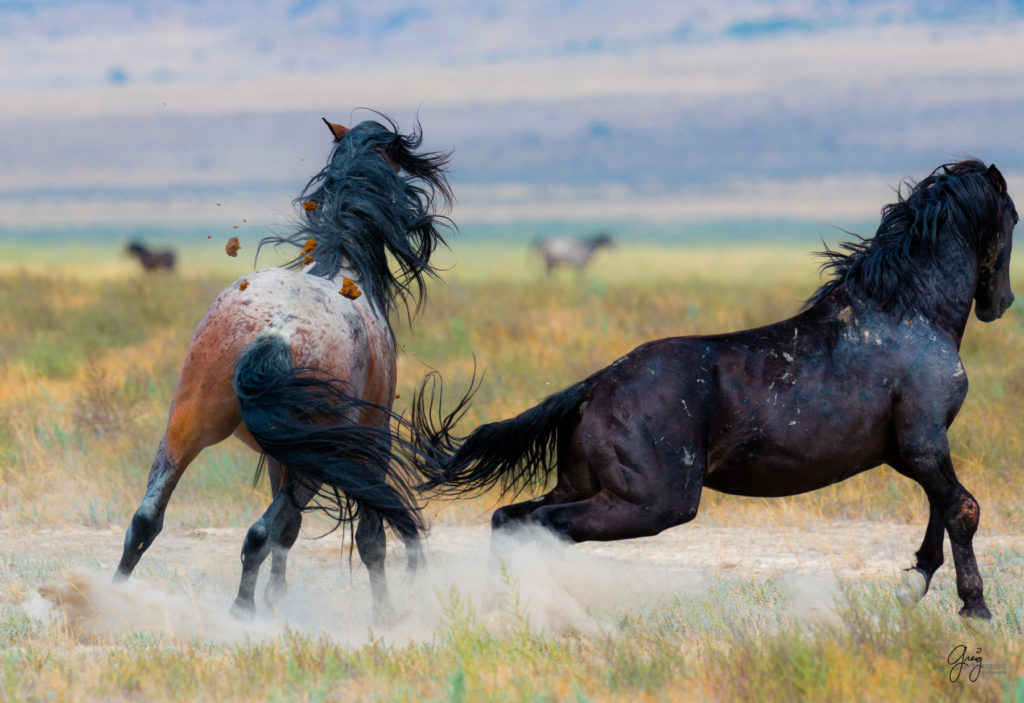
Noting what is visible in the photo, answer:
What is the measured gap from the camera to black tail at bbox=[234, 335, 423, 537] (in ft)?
15.9

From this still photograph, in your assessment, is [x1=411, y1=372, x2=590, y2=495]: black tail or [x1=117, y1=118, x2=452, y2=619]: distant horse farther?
[x1=411, y1=372, x2=590, y2=495]: black tail

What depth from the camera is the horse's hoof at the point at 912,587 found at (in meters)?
4.97

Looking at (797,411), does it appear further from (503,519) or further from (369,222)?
(369,222)

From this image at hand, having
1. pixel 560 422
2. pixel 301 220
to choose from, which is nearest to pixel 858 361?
pixel 560 422

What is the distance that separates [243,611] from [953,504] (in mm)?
3226

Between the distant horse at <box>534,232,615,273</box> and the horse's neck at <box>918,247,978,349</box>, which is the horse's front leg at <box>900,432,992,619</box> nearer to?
the horse's neck at <box>918,247,978,349</box>

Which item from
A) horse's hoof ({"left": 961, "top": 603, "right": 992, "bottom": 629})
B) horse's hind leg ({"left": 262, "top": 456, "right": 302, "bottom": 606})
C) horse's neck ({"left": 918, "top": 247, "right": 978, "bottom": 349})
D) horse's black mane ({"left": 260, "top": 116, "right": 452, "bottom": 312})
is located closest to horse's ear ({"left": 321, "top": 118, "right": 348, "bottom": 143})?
horse's black mane ({"left": 260, "top": 116, "right": 452, "bottom": 312})

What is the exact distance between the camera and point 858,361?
16.1ft

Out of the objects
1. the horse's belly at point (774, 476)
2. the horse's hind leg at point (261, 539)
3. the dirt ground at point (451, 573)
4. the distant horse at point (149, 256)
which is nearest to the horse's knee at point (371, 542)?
the dirt ground at point (451, 573)

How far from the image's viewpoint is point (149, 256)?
118 ft

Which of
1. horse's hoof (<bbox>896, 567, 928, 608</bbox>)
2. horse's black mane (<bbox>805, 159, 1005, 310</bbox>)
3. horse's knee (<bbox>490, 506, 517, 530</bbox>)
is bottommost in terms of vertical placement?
horse's hoof (<bbox>896, 567, 928, 608</bbox>)

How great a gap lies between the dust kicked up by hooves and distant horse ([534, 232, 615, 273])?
1361 inches

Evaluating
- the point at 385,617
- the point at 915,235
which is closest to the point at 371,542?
the point at 385,617

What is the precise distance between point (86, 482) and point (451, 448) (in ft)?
13.3
